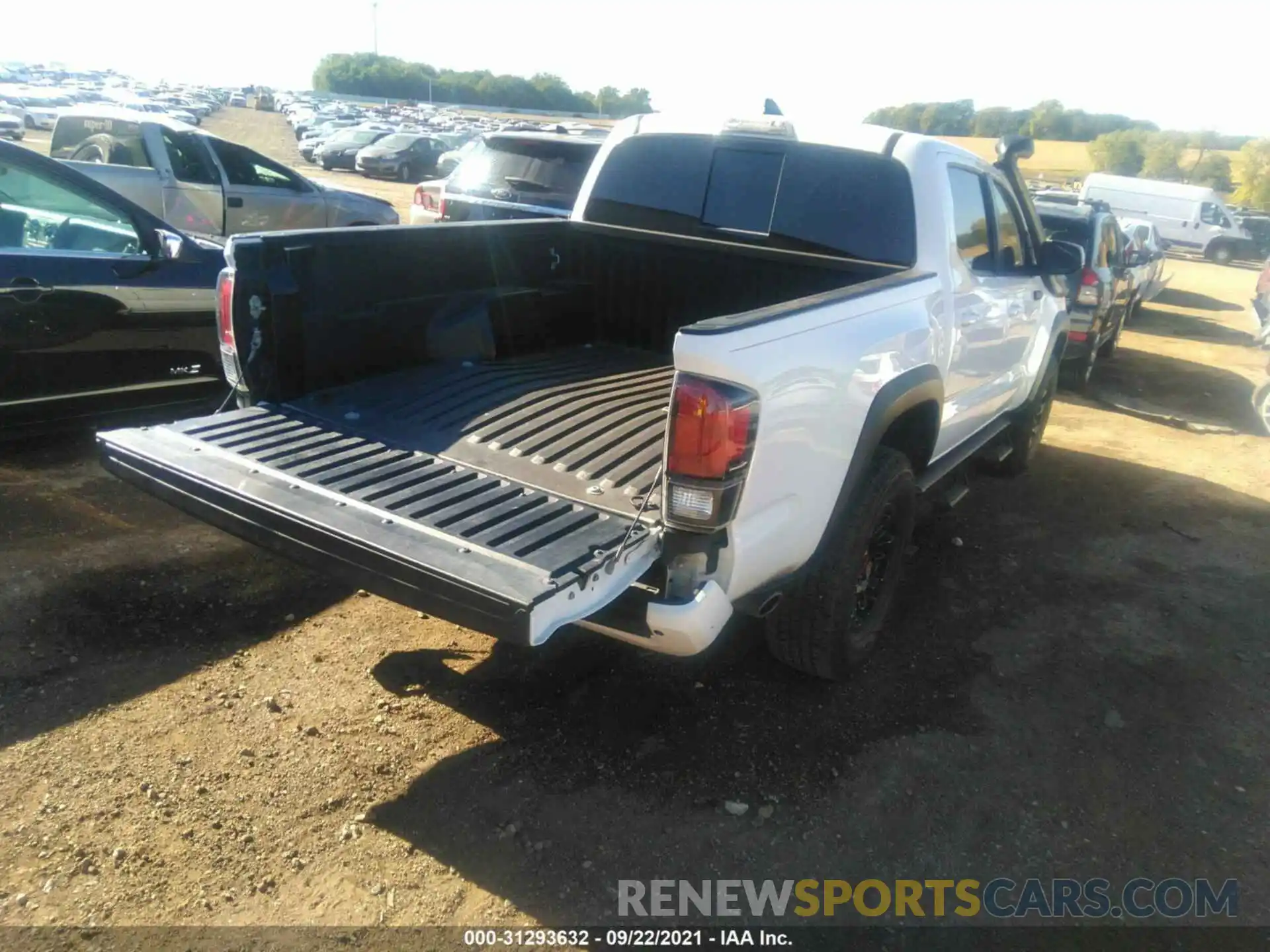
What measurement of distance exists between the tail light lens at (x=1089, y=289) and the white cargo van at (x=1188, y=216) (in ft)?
64.0

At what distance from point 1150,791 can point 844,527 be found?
136 centimetres

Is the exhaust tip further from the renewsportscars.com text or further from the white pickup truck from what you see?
the renewsportscars.com text

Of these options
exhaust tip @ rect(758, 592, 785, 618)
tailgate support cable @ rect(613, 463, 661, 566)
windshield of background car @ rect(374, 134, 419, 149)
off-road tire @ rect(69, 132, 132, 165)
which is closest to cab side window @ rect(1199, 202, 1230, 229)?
windshield of background car @ rect(374, 134, 419, 149)

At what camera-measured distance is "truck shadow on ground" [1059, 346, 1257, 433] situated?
867 cm

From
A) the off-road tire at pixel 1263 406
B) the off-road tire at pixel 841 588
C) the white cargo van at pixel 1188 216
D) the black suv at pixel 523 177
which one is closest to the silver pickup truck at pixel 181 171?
the black suv at pixel 523 177

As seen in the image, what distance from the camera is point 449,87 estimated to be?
376ft

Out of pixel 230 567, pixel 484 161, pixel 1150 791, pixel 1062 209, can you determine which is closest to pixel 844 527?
pixel 1150 791

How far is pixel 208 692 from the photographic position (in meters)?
3.30

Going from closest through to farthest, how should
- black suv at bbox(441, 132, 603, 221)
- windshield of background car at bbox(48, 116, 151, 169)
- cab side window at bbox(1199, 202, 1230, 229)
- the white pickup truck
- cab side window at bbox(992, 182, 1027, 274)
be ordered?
the white pickup truck
cab side window at bbox(992, 182, 1027, 274)
windshield of background car at bbox(48, 116, 151, 169)
black suv at bbox(441, 132, 603, 221)
cab side window at bbox(1199, 202, 1230, 229)

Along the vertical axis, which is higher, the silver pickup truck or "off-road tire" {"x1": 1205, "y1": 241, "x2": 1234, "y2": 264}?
the silver pickup truck

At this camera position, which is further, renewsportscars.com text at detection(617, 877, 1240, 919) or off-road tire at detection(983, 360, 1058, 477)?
off-road tire at detection(983, 360, 1058, 477)

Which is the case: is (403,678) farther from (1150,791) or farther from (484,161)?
(484,161)

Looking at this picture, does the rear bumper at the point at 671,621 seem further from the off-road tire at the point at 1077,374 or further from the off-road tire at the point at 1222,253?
the off-road tire at the point at 1222,253

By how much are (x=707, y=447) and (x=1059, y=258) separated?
11.0 ft
